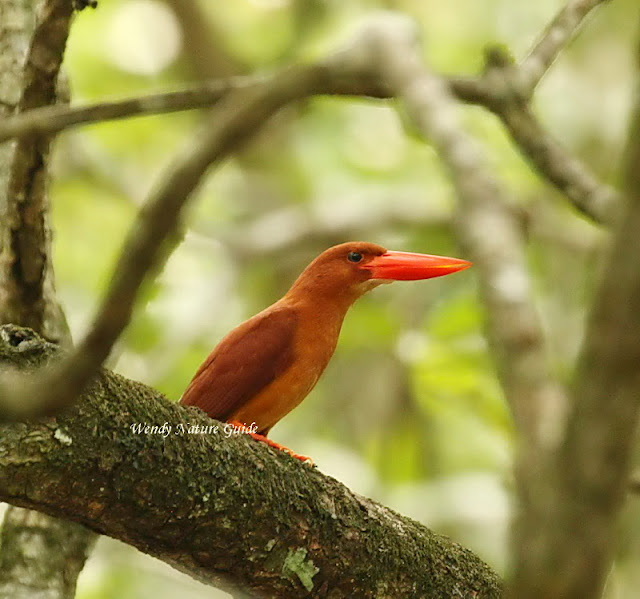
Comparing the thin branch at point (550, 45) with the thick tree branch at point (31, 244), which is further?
the thick tree branch at point (31, 244)

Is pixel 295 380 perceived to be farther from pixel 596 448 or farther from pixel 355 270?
pixel 596 448

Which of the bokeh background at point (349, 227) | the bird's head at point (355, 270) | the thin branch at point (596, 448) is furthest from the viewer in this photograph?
the bokeh background at point (349, 227)

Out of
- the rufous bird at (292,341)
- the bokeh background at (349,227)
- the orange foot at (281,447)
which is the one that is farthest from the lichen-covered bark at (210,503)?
the bokeh background at (349,227)

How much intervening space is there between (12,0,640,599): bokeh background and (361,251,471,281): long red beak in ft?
1.36

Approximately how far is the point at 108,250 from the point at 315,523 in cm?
484

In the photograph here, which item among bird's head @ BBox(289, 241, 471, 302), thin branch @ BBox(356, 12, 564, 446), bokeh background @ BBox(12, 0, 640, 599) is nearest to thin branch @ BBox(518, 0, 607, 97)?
thin branch @ BBox(356, 12, 564, 446)

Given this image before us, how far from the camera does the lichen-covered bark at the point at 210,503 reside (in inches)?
86.6

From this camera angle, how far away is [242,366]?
3.74m

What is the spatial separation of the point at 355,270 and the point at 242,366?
0.74 m

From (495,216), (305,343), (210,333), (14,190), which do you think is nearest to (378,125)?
(210,333)

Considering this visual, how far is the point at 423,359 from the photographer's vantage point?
458 cm

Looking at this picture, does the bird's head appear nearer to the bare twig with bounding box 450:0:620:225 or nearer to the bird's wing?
the bird's wing

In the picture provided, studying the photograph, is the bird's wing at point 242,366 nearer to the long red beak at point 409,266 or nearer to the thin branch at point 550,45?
the long red beak at point 409,266

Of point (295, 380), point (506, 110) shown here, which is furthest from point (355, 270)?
point (506, 110)
